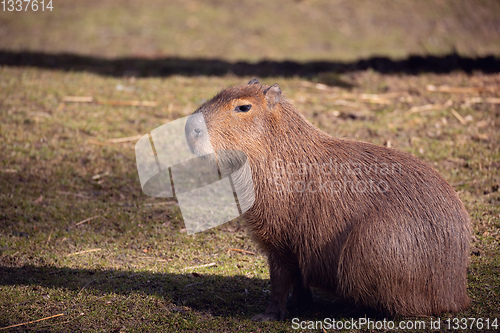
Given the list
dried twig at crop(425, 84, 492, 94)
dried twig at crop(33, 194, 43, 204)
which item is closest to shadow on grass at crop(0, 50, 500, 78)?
dried twig at crop(425, 84, 492, 94)

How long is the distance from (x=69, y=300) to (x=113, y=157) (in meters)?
2.46

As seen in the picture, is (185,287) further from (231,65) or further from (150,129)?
(231,65)

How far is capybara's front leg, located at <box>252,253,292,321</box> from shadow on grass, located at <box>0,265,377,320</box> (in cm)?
10

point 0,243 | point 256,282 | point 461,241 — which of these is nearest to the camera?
point 461,241

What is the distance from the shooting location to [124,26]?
41.1 ft

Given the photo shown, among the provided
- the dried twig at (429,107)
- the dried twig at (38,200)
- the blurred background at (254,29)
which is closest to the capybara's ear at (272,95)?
the dried twig at (38,200)

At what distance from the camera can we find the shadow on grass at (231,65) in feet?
25.6

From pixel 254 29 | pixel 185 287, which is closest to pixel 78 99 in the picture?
pixel 185 287

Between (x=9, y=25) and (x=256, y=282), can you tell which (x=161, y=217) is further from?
(x=9, y=25)

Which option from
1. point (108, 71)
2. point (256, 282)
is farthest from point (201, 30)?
point (256, 282)

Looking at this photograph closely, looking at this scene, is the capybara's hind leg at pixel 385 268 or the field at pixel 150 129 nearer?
the capybara's hind leg at pixel 385 268

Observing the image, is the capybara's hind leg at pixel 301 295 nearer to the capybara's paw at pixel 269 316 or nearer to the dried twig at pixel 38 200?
the capybara's paw at pixel 269 316

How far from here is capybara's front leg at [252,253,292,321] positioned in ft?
10.5

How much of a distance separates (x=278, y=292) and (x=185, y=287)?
747 mm
